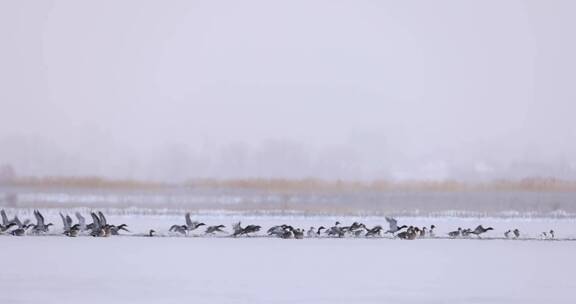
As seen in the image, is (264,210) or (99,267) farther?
(264,210)

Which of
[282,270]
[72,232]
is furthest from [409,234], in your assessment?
[282,270]

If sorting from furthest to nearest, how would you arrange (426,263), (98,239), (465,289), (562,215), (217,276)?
(562,215) → (98,239) → (426,263) → (217,276) → (465,289)

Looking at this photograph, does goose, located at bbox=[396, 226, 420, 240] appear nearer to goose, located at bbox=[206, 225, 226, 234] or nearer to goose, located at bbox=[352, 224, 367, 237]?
goose, located at bbox=[352, 224, 367, 237]

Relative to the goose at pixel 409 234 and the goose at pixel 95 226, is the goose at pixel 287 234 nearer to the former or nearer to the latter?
the goose at pixel 409 234

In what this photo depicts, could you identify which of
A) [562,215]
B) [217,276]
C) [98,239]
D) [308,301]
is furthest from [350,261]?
[562,215]

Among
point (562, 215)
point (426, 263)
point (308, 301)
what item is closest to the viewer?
point (308, 301)

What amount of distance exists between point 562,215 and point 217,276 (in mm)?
25181

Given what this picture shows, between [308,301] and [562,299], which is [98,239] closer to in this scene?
[308,301]

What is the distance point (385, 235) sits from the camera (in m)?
31.2

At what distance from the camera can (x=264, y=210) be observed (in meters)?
44.9

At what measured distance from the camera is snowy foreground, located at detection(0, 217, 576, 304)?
1756 cm

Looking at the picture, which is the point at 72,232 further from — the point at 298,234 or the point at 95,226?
the point at 298,234

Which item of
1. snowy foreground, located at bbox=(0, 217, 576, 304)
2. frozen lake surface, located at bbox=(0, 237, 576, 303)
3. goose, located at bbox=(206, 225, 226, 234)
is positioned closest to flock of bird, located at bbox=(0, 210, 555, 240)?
goose, located at bbox=(206, 225, 226, 234)

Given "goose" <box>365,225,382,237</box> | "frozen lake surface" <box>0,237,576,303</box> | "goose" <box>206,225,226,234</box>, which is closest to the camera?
"frozen lake surface" <box>0,237,576,303</box>
